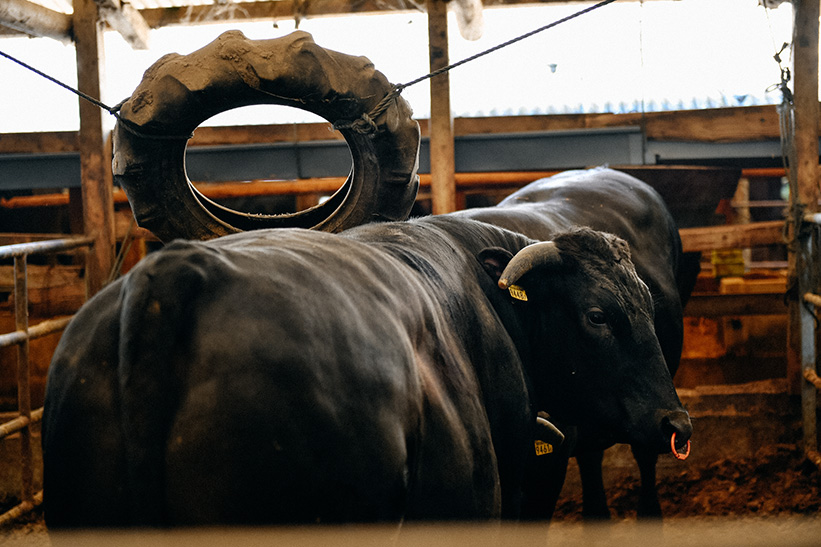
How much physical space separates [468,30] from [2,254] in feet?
9.71

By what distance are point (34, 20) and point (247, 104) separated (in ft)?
7.65

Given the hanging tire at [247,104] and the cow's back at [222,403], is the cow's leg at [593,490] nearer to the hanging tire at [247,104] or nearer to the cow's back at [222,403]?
the hanging tire at [247,104]

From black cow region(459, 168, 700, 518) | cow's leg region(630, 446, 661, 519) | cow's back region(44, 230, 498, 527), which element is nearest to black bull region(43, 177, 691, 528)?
cow's back region(44, 230, 498, 527)

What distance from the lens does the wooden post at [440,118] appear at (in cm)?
464

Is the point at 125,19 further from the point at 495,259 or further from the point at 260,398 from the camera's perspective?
the point at 260,398

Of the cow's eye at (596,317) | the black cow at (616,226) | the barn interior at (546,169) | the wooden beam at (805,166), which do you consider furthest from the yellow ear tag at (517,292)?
the wooden beam at (805,166)

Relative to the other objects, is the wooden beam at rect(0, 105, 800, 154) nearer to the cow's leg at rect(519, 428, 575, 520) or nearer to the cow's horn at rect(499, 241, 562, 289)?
the cow's leg at rect(519, 428, 575, 520)

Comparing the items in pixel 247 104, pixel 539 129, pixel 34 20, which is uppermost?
pixel 34 20

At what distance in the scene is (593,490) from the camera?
155 inches

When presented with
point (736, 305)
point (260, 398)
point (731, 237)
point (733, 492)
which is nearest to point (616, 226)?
point (731, 237)

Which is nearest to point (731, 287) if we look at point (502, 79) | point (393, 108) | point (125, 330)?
Result: point (502, 79)

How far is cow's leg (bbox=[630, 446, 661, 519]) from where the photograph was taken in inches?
154

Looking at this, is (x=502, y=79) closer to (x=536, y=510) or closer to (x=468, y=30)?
(x=468, y=30)

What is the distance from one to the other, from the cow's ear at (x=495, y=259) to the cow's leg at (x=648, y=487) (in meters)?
2.04
